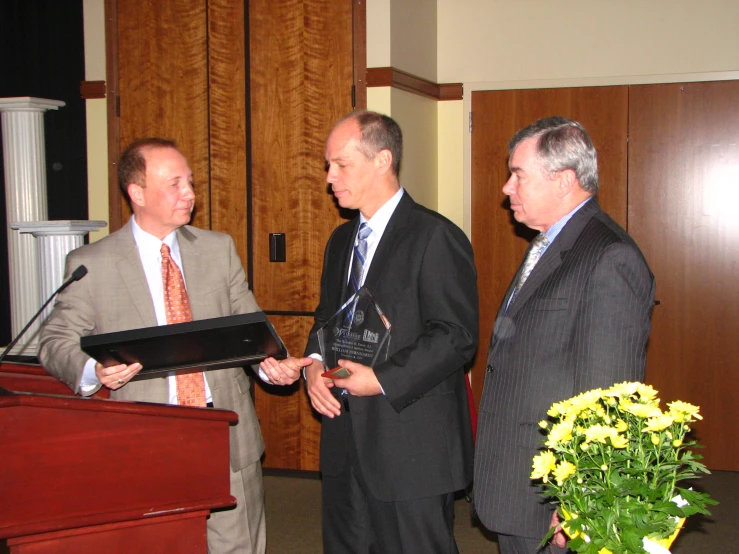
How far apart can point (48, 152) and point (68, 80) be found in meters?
0.55

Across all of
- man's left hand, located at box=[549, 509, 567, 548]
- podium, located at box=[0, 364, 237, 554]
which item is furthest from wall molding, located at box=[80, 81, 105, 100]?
man's left hand, located at box=[549, 509, 567, 548]

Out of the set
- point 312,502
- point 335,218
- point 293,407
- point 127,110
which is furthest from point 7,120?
point 312,502

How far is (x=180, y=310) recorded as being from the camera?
2586 mm

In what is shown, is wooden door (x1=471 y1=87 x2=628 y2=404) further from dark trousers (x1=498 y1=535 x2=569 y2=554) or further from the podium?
the podium

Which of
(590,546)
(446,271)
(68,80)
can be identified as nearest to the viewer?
(590,546)

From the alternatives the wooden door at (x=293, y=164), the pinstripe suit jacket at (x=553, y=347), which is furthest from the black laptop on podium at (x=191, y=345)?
the wooden door at (x=293, y=164)

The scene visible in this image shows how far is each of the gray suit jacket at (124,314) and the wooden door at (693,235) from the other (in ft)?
11.4

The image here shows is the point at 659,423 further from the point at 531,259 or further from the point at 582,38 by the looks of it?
the point at 582,38

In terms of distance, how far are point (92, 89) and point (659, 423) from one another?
15.3 ft

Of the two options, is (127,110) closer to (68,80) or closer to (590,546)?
(68,80)

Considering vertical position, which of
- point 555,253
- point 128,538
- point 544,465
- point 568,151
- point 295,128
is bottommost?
point 128,538

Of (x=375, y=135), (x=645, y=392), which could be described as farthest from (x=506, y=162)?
(x=645, y=392)

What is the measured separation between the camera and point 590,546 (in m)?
1.21

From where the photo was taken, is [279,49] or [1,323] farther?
[1,323]
